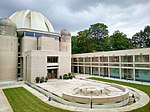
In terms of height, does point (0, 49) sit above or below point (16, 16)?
below

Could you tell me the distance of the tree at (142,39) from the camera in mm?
46094

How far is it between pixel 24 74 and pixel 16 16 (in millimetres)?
16573

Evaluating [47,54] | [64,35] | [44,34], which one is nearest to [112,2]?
[47,54]

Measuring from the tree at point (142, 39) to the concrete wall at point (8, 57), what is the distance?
42.0 meters

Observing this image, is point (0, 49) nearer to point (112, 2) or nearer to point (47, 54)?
point (47, 54)

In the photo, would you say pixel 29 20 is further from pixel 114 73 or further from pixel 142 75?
pixel 142 75

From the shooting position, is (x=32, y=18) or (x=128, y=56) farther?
(x=32, y=18)

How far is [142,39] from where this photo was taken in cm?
4888

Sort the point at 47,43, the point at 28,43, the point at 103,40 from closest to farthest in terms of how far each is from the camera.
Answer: the point at 28,43 → the point at 47,43 → the point at 103,40

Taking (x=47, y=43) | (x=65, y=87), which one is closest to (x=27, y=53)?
(x=47, y=43)

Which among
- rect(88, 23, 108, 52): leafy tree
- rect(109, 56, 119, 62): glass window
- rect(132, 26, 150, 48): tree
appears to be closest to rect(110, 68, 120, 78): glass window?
rect(109, 56, 119, 62): glass window

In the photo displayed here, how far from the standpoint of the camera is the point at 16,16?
3509cm

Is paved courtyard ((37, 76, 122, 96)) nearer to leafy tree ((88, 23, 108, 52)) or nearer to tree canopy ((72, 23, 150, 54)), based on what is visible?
tree canopy ((72, 23, 150, 54))

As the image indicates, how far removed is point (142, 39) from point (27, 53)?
136 feet
